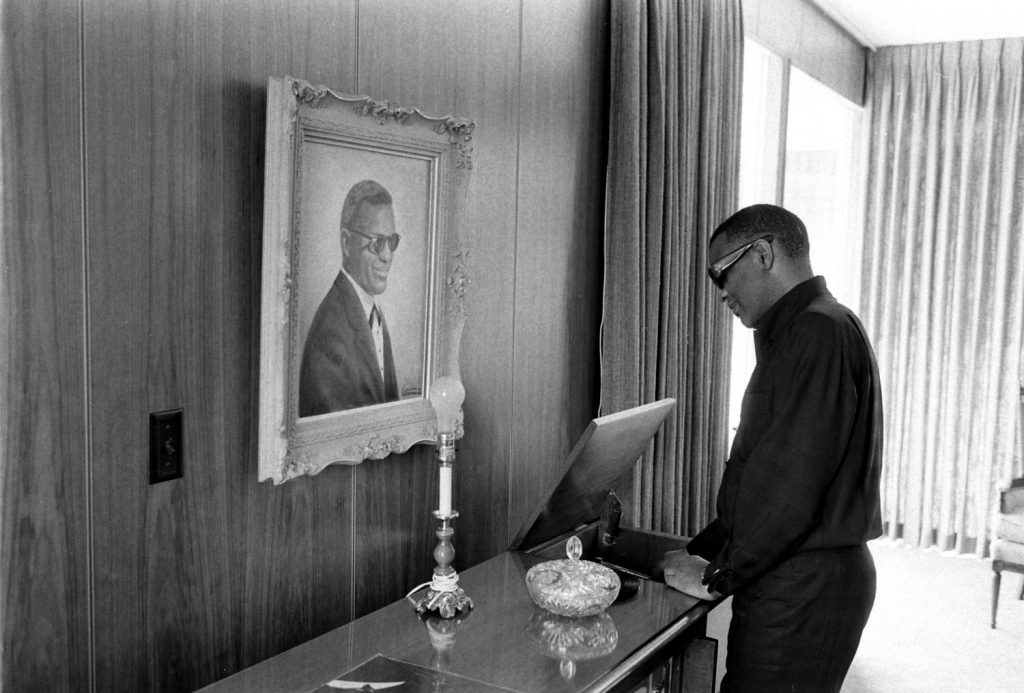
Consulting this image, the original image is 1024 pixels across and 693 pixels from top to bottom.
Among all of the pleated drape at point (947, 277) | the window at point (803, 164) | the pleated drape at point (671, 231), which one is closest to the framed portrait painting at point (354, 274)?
the pleated drape at point (671, 231)

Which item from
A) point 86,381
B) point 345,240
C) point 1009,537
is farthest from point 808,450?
point 1009,537

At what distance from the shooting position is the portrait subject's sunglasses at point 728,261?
246 cm

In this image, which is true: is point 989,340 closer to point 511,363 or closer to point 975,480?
point 975,480

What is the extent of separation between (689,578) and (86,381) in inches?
54.7

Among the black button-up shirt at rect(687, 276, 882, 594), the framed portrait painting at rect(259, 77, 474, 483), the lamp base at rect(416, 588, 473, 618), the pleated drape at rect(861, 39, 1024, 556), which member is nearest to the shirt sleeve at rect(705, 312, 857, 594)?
the black button-up shirt at rect(687, 276, 882, 594)

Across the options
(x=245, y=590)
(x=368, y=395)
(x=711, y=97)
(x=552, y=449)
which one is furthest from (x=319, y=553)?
(x=711, y=97)

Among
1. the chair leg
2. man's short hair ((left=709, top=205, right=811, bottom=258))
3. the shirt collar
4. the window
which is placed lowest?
the chair leg

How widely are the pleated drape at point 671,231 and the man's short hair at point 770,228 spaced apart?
847 mm

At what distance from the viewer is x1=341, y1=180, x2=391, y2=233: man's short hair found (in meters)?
2.18

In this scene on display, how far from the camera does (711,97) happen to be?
3.86 metres

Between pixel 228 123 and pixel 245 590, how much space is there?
0.92 m

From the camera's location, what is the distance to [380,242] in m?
2.29

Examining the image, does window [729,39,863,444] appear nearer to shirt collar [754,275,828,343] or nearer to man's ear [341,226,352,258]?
shirt collar [754,275,828,343]

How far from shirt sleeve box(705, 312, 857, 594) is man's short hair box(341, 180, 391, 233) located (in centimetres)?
98
